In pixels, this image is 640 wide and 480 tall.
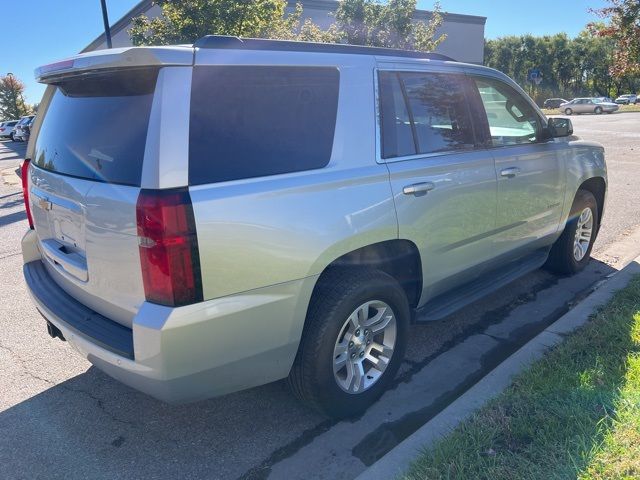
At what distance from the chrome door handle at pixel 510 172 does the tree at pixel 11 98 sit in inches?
2851

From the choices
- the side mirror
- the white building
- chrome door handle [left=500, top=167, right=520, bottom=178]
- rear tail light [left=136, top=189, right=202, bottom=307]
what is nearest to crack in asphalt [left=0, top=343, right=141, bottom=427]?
rear tail light [left=136, top=189, right=202, bottom=307]

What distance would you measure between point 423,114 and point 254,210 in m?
1.62

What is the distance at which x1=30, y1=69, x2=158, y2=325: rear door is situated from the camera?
2.37 m

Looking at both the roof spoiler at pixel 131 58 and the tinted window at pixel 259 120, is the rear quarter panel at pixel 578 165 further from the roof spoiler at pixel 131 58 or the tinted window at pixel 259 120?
the roof spoiler at pixel 131 58

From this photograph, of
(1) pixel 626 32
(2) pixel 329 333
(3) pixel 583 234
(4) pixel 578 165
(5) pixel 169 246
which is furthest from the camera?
(1) pixel 626 32

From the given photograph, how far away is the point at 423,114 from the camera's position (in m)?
3.51

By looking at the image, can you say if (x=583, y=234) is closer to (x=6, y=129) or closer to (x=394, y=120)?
(x=394, y=120)

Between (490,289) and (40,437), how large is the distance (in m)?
3.14

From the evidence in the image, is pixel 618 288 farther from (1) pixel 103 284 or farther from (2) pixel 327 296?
(1) pixel 103 284

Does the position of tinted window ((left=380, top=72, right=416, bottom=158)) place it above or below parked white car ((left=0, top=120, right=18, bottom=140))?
below

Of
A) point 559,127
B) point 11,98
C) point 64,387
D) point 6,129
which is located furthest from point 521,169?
point 11,98

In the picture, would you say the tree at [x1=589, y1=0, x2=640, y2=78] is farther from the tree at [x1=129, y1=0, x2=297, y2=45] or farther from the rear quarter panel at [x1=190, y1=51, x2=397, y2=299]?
the rear quarter panel at [x1=190, y1=51, x2=397, y2=299]

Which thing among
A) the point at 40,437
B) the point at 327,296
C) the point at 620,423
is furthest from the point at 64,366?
the point at 620,423

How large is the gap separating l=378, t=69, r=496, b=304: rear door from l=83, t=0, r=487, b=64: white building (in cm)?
2823
